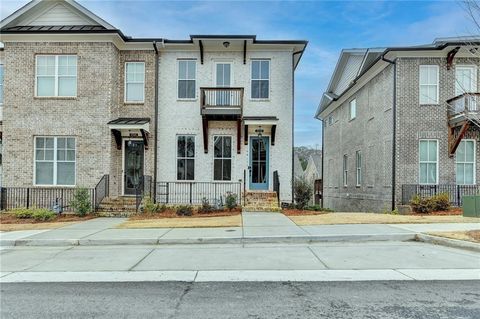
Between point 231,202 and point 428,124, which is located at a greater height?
point 428,124

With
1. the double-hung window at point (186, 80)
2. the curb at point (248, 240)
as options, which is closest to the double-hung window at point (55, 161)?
the double-hung window at point (186, 80)

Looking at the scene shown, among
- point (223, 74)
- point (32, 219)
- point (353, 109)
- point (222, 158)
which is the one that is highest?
point (223, 74)

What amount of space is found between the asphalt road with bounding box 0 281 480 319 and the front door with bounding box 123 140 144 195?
13.3 metres

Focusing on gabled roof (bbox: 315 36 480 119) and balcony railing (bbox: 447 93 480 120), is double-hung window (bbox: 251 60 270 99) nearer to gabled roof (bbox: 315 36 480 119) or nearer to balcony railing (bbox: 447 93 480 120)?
gabled roof (bbox: 315 36 480 119)

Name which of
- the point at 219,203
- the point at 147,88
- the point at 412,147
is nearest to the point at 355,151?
the point at 412,147

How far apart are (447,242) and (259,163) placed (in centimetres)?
1097

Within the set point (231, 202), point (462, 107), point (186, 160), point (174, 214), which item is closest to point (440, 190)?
point (462, 107)

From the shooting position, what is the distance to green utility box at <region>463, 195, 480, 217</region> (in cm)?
1512

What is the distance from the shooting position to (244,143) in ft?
65.9

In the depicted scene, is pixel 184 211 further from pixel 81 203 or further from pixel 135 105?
pixel 135 105

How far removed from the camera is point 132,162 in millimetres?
20188

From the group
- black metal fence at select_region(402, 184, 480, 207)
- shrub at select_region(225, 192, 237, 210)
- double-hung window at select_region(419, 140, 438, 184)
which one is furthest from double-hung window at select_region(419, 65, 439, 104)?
shrub at select_region(225, 192, 237, 210)

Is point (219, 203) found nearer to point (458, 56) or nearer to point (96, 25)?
point (96, 25)

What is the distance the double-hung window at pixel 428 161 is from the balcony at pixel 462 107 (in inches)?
A: 50.5
